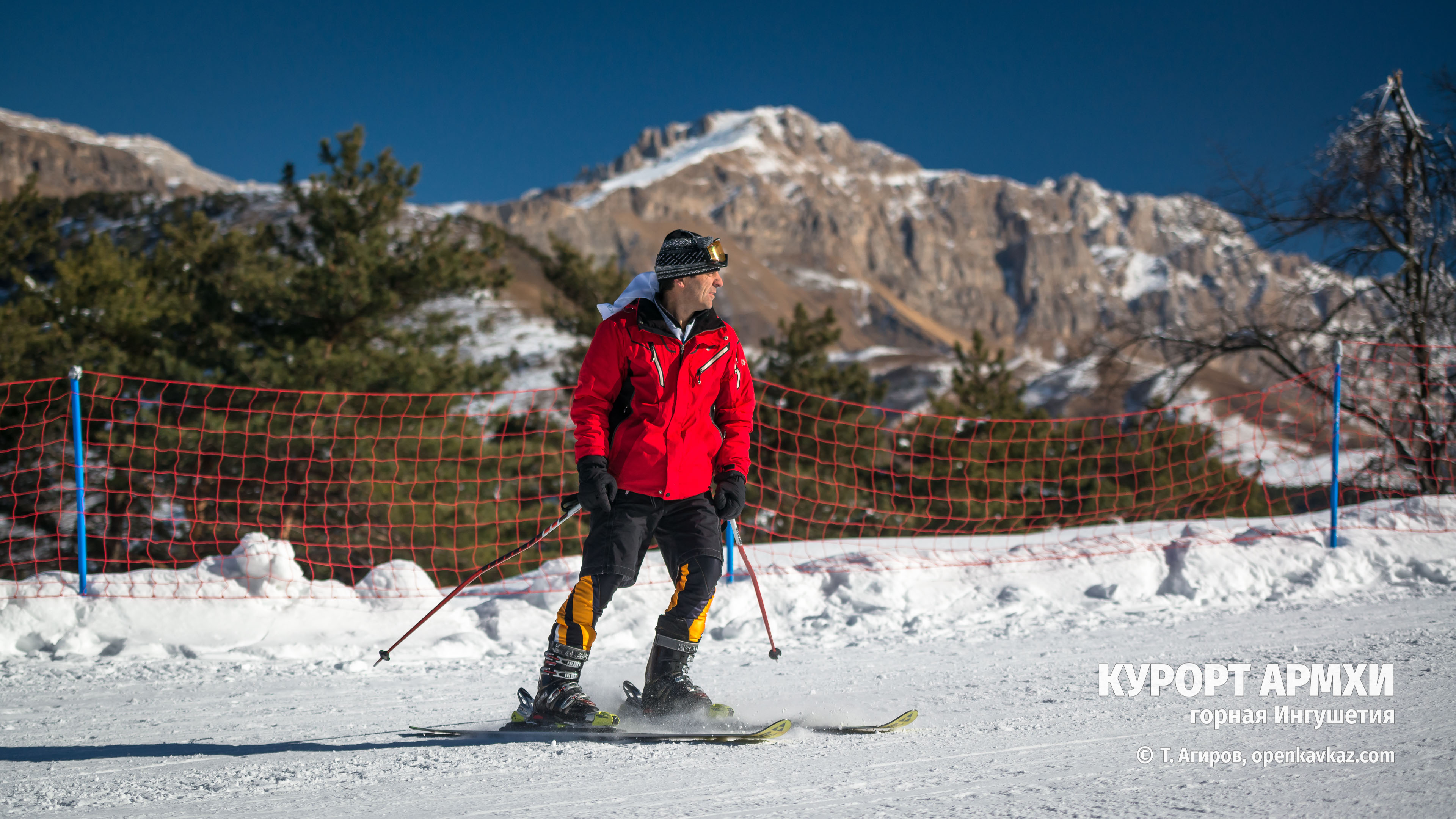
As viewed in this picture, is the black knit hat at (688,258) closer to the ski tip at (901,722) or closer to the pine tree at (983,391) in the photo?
the ski tip at (901,722)

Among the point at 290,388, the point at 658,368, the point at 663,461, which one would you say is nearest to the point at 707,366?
the point at 658,368

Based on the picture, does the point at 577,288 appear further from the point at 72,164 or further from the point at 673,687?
the point at 72,164

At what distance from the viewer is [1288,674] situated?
137 inches

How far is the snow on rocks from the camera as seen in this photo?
478 centimetres

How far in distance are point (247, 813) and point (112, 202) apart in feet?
252

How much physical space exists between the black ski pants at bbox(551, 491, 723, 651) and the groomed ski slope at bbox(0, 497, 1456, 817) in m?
0.40

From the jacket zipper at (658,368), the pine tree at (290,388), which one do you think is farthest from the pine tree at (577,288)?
the jacket zipper at (658,368)

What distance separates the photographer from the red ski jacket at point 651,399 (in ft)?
9.43

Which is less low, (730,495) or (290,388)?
(290,388)

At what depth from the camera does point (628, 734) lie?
2.88 m

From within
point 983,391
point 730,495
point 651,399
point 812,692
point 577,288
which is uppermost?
point 577,288

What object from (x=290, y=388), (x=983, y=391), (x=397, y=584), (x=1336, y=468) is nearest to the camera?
(x=397, y=584)

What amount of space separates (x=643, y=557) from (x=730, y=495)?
14.5 inches

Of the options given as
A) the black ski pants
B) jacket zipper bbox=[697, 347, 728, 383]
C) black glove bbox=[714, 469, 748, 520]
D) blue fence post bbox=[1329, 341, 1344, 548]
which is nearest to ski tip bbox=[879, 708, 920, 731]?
the black ski pants
